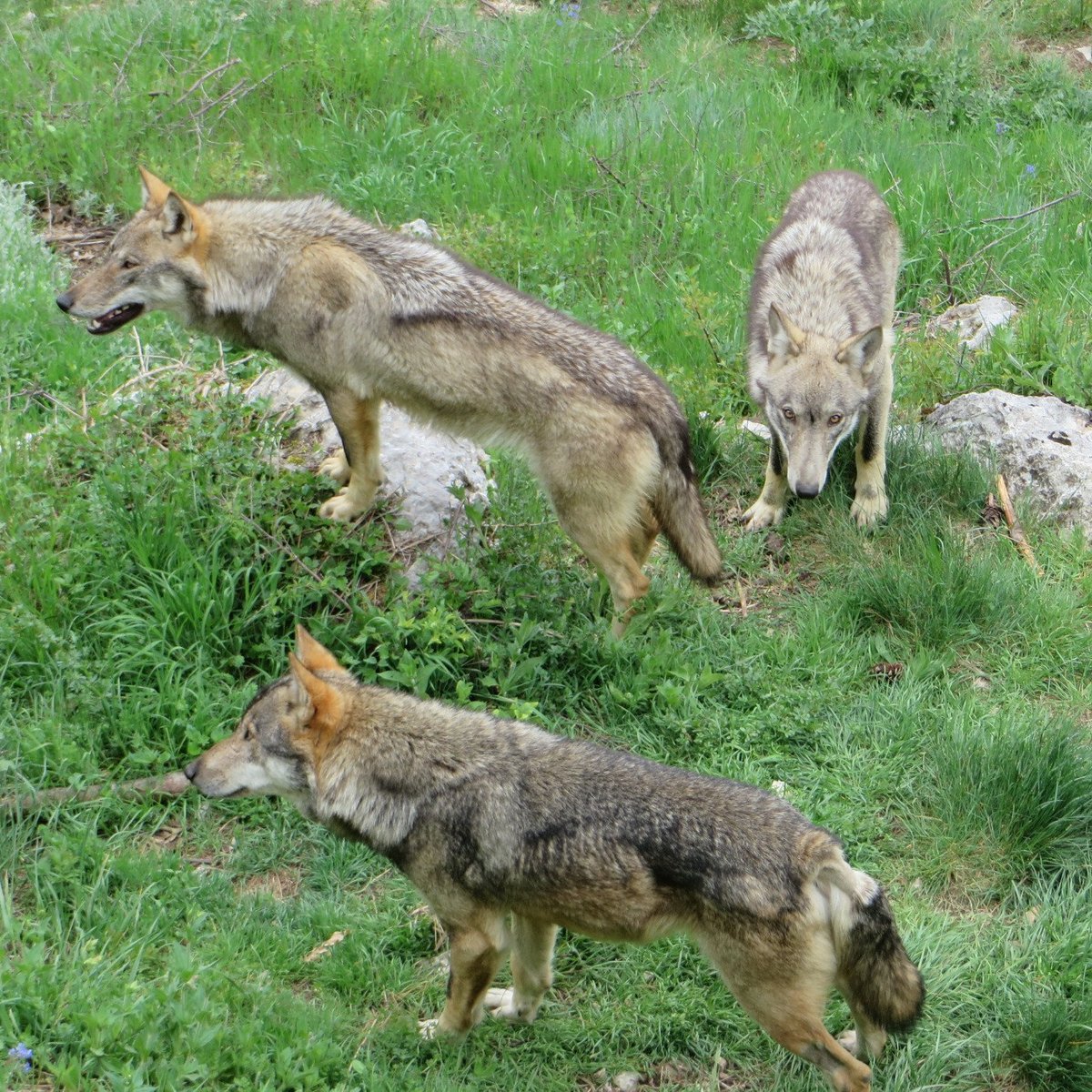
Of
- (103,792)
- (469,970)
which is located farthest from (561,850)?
(103,792)

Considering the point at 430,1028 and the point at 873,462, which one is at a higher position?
the point at 873,462

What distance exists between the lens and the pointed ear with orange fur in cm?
446

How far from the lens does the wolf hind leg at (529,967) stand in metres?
4.63

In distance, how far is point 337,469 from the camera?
22.2 ft

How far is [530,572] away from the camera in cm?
645

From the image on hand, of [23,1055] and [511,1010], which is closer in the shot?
[23,1055]

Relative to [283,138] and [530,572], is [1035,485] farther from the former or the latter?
[283,138]

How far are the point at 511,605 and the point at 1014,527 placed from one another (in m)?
3.06

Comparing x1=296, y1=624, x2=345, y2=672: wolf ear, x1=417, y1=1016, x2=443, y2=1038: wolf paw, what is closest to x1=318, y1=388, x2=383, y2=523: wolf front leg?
x1=296, y1=624, x2=345, y2=672: wolf ear

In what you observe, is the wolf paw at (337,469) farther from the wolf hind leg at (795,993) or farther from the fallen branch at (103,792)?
the wolf hind leg at (795,993)

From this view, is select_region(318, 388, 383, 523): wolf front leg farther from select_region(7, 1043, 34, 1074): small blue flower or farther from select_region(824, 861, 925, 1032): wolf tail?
select_region(824, 861, 925, 1032): wolf tail

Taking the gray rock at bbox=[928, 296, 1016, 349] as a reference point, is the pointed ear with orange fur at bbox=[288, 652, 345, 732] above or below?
above

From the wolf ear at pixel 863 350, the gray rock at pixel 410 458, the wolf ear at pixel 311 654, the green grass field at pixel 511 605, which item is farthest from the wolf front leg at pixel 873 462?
the wolf ear at pixel 311 654

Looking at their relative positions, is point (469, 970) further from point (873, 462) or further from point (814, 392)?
point (873, 462)
